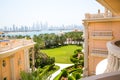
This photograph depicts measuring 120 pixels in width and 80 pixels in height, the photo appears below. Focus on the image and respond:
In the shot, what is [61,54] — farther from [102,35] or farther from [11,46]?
[11,46]

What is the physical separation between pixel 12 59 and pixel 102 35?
7.82 metres

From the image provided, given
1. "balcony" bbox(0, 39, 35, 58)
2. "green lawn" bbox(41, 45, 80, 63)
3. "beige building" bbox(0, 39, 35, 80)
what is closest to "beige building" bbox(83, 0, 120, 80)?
"balcony" bbox(0, 39, 35, 58)

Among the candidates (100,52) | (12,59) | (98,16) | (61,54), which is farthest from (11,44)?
(61,54)

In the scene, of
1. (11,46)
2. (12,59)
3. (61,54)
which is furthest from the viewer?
(61,54)

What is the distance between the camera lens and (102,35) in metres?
16.9

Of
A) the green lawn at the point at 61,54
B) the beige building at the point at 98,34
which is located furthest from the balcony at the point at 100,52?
the green lawn at the point at 61,54

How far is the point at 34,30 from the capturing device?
645ft

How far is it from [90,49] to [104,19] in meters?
3.44

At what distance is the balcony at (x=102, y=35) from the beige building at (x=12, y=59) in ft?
21.9

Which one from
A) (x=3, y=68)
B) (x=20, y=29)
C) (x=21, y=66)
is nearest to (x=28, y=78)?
(x=3, y=68)

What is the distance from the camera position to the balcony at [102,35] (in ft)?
53.5

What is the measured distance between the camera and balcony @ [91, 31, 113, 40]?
16297 mm

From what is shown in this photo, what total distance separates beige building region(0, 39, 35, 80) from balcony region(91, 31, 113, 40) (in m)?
6.68

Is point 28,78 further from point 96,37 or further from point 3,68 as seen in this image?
point 96,37
